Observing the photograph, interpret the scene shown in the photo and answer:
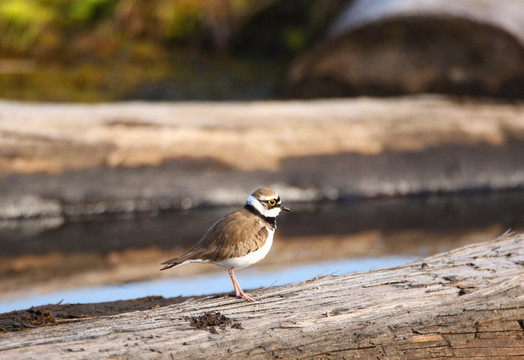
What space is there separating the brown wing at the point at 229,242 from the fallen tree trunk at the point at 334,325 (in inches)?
11.5

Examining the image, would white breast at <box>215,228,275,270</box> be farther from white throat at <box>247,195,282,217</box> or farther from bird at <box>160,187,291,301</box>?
white throat at <box>247,195,282,217</box>

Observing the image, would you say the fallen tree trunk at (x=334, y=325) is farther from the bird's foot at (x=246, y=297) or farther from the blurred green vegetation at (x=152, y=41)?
the blurred green vegetation at (x=152, y=41)

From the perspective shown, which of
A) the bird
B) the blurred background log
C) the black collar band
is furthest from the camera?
the blurred background log

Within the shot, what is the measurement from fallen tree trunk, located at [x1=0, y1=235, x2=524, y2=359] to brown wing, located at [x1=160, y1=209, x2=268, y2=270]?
0.29 meters

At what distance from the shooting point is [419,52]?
11633 mm

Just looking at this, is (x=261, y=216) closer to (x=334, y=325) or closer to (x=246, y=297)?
Result: (x=246, y=297)

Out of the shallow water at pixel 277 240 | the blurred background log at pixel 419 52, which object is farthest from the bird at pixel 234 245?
the blurred background log at pixel 419 52

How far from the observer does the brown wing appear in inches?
184

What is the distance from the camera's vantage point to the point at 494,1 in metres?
11.2

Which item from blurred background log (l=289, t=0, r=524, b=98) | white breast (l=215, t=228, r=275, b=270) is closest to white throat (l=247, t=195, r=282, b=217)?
white breast (l=215, t=228, r=275, b=270)

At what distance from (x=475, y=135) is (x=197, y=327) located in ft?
22.9

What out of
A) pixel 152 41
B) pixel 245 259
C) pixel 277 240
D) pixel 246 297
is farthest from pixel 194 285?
pixel 152 41

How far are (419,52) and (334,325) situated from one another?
8245 millimetres

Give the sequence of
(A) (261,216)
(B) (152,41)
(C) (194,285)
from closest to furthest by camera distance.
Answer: (A) (261,216) < (C) (194,285) < (B) (152,41)
